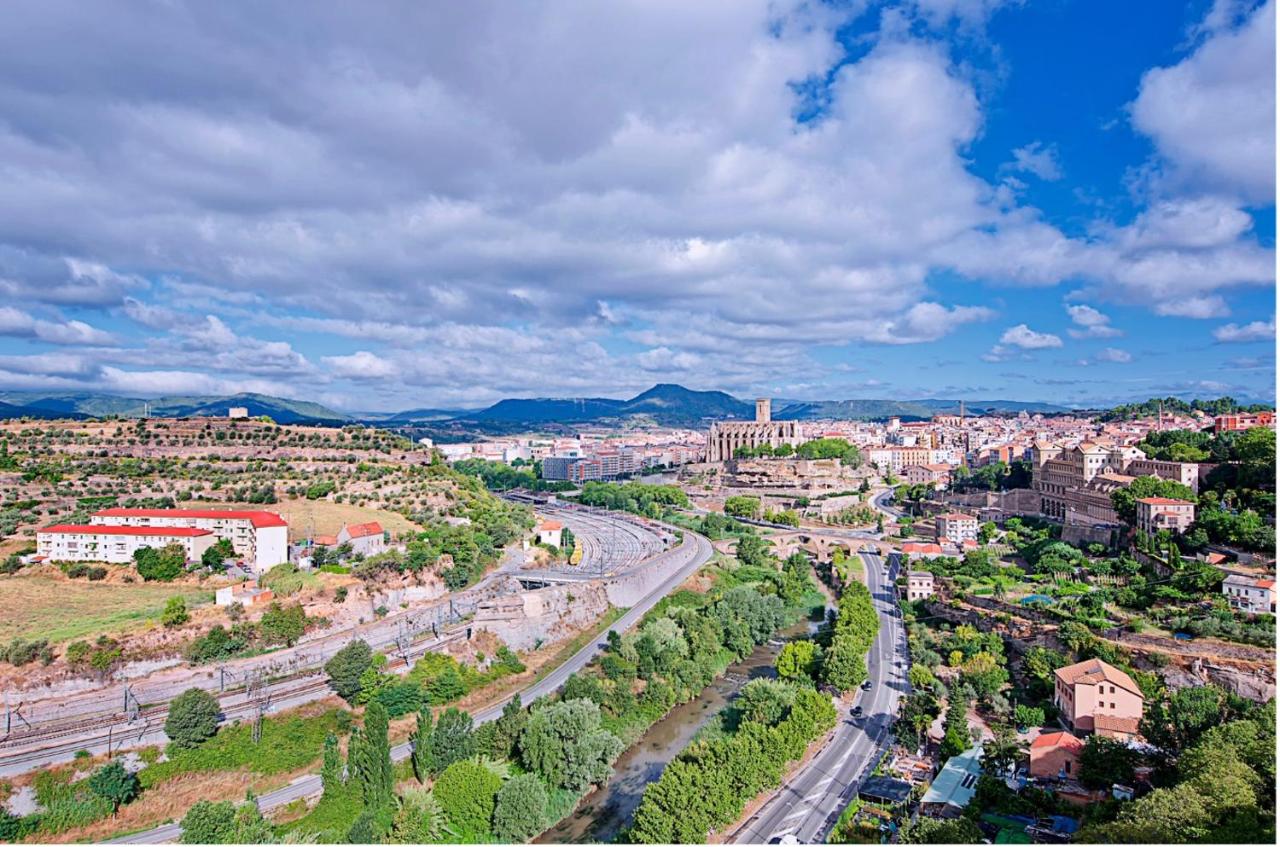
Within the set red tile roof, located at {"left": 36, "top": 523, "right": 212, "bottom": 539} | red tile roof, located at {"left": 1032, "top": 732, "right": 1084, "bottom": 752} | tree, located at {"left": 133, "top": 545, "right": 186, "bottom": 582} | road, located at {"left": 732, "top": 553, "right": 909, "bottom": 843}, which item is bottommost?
road, located at {"left": 732, "top": 553, "right": 909, "bottom": 843}

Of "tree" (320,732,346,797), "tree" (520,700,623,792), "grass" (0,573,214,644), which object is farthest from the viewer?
"grass" (0,573,214,644)

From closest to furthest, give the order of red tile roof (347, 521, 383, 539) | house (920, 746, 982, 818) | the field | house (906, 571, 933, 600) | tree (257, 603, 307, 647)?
1. house (920, 746, 982, 818)
2. tree (257, 603, 307, 647)
3. red tile roof (347, 521, 383, 539)
4. the field
5. house (906, 571, 933, 600)

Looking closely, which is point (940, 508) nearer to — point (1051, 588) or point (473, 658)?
point (1051, 588)

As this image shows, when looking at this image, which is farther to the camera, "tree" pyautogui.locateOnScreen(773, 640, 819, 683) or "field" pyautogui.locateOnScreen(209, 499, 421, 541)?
"field" pyautogui.locateOnScreen(209, 499, 421, 541)

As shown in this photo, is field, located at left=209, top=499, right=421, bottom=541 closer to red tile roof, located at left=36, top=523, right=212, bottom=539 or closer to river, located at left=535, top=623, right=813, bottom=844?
red tile roof, located at left=36, top=523, right=212, bottom=539

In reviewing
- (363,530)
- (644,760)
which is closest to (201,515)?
(363,530)

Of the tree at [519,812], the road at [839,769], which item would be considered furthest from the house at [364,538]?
the road at [839,769]

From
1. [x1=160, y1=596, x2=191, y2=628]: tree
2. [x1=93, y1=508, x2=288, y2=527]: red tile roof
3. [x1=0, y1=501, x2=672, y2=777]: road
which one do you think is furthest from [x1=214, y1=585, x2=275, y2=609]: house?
[x1=93, y1=508, x2=288, y2=527]: red tile roof
